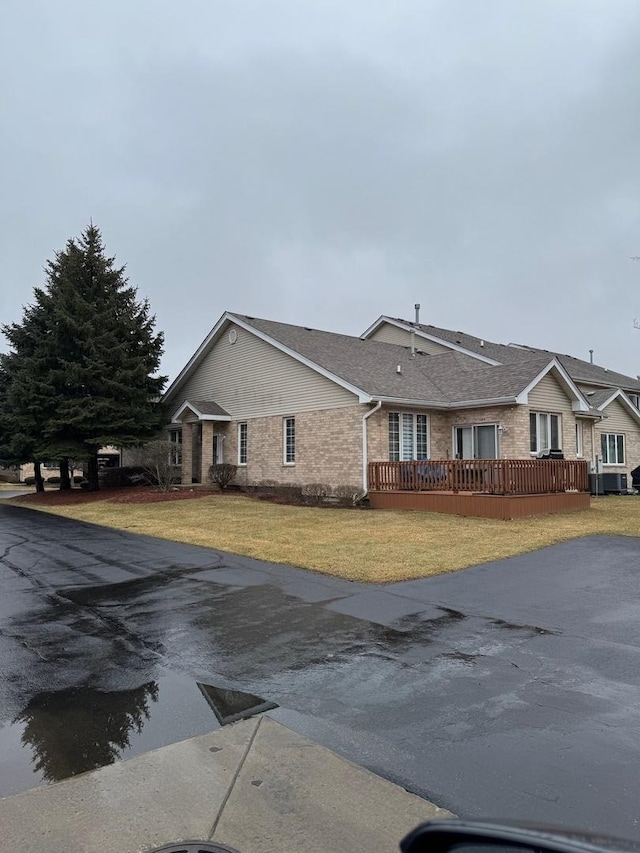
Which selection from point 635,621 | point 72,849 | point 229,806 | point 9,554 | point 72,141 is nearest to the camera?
point 72,849

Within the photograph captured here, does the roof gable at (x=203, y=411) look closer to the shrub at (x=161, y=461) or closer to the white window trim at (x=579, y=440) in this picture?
the shrub at (x=161, y=461)

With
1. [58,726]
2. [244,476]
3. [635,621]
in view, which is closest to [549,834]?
[58,726]

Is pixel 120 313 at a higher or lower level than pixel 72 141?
lower

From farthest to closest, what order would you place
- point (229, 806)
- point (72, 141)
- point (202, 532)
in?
1. point (72, 141)
2. point (202, 532)
3. point (229, 806)

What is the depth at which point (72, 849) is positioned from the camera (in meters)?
3.04

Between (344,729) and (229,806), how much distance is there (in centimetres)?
118

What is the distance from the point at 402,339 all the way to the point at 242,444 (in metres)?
11.4

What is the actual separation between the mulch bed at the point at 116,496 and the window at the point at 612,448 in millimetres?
17970

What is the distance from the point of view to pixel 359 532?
14023mm

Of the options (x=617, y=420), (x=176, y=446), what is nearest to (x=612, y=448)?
(x=617, y=420)

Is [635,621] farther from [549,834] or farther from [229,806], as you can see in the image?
[549,834]

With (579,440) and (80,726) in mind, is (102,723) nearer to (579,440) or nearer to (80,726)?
(80,726)

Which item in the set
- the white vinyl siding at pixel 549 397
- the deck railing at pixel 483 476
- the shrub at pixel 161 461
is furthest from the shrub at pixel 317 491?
the white vinyl siding at pixel 549 397

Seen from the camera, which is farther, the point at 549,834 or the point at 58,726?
the point at 58,726
